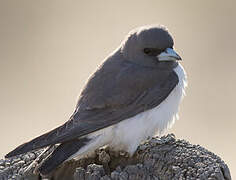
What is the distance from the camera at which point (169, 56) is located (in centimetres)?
742

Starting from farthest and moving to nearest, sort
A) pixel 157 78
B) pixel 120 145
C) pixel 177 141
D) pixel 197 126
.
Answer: pixel 197 126 < pixel 157 78 < pixel 120 145 < pixel 177 141

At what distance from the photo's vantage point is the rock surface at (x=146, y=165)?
18.3 feet

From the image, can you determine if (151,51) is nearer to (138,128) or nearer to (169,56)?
(169,56)

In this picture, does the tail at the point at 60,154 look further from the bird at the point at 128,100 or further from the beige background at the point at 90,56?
the beige background at the point at 90,56

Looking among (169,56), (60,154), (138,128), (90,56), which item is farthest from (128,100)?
(90,56)

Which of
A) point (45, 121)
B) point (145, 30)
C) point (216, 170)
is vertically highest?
point (145, 30)

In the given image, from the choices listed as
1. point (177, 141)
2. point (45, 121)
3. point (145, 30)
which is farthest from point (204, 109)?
point (177, 141)

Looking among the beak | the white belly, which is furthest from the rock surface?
the beak

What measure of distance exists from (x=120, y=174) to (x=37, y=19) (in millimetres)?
11575

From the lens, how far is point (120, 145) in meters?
6.89

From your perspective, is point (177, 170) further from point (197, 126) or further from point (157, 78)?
point (197, 126)

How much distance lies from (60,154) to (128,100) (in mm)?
1192

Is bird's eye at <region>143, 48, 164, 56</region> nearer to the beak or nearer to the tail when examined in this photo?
the beak

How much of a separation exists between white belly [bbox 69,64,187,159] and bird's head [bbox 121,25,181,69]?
0.36m
